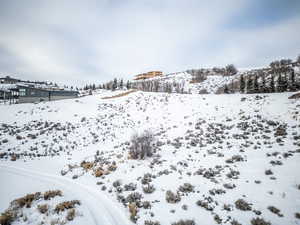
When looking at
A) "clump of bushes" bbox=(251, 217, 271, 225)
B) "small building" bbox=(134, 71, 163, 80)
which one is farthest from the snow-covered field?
"small building" bbox=(134, 71, 163, 80)

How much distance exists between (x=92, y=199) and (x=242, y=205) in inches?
286

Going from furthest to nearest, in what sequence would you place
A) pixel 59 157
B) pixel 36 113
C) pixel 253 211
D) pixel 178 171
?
pixel 36 113, pixel 59 157, pixel 178 171, pixel 253 211

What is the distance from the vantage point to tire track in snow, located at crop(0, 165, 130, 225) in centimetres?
609

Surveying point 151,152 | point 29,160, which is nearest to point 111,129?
point 29,160

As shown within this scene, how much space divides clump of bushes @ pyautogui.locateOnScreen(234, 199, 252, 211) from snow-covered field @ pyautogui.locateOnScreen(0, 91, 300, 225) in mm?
40

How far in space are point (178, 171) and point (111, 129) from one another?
631 inches

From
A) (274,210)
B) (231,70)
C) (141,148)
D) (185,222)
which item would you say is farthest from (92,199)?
(231,70)

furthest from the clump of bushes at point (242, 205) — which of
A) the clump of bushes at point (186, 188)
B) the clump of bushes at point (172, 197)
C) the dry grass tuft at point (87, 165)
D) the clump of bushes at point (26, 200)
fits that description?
the dry grass tuft at point (87, 165)

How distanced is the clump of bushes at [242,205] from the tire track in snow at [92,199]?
4667mm

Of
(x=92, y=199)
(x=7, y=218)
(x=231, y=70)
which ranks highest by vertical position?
(x=231, y=70)

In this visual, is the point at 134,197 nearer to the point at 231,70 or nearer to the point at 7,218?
the point at 7,218

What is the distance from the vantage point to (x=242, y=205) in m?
5.86

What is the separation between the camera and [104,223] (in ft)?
19.3

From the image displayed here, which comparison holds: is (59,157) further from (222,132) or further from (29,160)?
(222,132)
